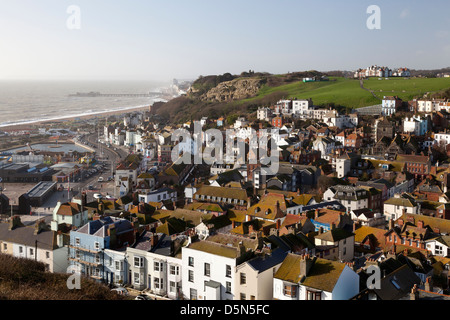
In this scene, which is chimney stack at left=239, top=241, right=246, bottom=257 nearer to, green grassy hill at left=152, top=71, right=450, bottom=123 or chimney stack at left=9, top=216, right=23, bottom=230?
chimney stack at left=9, top=216, right=23, bottom=230

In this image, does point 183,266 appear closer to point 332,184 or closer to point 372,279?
point 372,279

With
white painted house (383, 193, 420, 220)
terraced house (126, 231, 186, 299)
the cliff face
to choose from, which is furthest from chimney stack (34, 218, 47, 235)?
the cliff face

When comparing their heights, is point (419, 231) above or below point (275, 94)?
below

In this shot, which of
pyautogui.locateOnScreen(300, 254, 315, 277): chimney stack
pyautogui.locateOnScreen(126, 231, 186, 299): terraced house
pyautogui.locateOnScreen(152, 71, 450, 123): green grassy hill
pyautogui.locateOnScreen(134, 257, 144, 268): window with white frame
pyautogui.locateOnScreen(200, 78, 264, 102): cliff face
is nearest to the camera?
pyautogui.locateOnScreen(300, 254, 315, 277): chimney stack

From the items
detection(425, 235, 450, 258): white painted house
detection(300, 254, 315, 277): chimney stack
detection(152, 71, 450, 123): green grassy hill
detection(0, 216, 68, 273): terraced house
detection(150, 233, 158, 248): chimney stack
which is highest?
detection(152, 71, 450, 123): green grassy hill

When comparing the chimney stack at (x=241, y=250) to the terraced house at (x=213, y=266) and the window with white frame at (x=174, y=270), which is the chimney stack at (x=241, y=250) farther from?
the window with white frame at (x=174, y=270)

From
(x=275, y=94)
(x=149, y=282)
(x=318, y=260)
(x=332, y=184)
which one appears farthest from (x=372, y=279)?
(x=275, y=94)

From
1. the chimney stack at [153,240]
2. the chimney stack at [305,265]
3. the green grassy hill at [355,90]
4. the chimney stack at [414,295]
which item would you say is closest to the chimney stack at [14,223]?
the chimney stack at [153,240]
